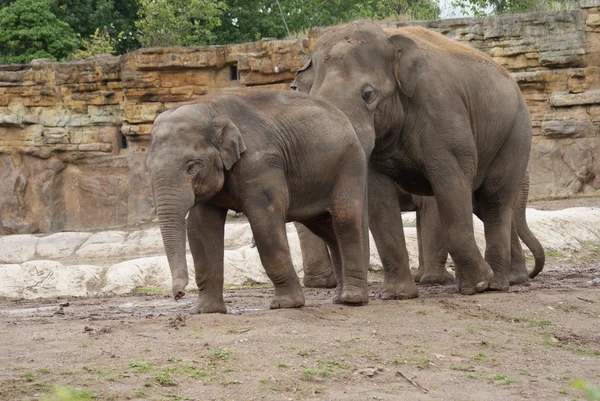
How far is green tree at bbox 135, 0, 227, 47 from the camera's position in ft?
106

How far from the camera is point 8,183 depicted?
2941 cm

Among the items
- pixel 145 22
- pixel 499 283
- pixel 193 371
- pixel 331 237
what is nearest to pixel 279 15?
pixel 145 22

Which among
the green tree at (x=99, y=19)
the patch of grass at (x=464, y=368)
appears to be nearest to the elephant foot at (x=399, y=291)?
the patch of grass at (x=464, y=368)

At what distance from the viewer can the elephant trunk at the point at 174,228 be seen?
8109mm

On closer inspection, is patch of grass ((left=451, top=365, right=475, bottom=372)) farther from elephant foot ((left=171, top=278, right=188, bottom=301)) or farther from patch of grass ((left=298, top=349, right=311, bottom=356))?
elephant foot ((left=171, top=278, right=188, bottom=301))

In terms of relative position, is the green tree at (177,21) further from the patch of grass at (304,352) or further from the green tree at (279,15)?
the patch of grass at (304,352)

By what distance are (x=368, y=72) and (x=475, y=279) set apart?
2.15 meters

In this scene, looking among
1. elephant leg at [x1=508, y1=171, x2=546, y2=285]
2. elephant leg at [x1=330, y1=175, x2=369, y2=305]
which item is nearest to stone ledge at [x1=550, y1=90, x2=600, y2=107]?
elephant leg at [x1=508, y1=171, x2=546, y2=285]

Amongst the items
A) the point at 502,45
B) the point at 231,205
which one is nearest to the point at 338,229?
the point at 231,205

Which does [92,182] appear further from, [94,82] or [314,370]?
[314,370]

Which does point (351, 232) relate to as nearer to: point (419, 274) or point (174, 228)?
point (174, 228)

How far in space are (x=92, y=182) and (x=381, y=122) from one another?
19.9m

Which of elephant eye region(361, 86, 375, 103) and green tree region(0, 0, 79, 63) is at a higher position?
green tree region(0, 0, 79, 63)

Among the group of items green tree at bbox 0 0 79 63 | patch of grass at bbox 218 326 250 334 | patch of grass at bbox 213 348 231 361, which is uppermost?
green tree at bbox 0 0 79 63
